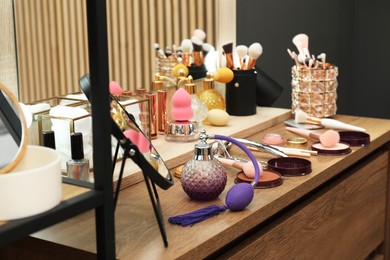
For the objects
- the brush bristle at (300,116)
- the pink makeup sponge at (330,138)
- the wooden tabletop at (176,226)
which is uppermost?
the brush bristle at (300,116)

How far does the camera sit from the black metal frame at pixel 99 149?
3.08ft

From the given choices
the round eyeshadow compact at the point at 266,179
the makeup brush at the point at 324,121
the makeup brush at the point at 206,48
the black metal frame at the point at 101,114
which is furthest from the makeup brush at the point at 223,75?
the black metal frame at the point at 101,114

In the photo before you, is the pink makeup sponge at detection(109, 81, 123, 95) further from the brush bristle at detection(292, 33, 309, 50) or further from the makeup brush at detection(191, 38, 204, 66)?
the brush bristle at detection(292, 33, 309, 50)

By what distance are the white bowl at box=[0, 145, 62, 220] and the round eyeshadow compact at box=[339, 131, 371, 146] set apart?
105cm

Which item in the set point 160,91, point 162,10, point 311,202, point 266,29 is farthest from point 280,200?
point 266,29

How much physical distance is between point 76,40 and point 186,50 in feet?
1.49

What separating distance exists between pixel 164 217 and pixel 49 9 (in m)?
0.57

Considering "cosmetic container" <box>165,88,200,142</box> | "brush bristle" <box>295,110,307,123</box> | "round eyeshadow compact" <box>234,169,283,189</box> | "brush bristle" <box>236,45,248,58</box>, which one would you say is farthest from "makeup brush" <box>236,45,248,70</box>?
"round eyeshadow compact" <box>234,169,283,189</box>

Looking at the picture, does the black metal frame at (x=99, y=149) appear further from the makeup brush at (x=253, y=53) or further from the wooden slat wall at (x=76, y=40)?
the makeup brush at (x=253, y=53)

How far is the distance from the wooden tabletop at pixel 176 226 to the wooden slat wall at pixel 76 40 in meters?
0.30

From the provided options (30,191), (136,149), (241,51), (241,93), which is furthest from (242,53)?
(30,191)

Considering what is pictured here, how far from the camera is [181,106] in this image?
67.7 inches

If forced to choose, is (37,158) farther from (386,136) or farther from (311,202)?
(386,136)

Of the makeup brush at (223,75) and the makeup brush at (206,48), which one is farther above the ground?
the makeup brush at (206,48)
